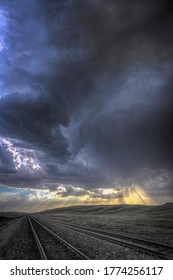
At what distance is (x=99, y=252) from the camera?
14086mm

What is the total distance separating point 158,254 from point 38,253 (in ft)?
24.2

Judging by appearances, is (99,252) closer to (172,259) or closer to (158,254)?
(158,254)
